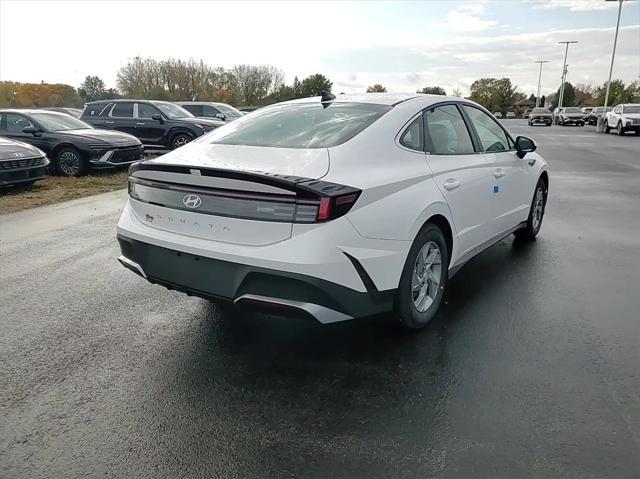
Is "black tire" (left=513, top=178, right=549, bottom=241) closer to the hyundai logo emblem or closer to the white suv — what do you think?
the hyundai logo emblem

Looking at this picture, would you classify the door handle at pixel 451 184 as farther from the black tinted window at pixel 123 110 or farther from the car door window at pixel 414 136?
the black tinted window at pixel 123 110

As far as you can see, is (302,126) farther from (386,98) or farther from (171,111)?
(171,111)

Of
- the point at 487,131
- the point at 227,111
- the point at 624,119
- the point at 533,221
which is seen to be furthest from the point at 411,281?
the point at 624,119

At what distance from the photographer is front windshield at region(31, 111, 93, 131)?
11.4 metres

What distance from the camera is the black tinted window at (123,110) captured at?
1488 cm

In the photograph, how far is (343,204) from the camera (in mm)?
2832

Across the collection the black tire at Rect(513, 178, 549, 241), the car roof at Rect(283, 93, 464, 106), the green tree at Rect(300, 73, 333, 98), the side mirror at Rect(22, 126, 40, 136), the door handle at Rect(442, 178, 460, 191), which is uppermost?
the green tree at Rect(300, 73, 333, 98)

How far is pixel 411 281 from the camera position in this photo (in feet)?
11.0

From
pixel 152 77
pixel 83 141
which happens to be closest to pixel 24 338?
pixel 83 141

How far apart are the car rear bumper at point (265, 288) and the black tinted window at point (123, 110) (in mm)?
13036

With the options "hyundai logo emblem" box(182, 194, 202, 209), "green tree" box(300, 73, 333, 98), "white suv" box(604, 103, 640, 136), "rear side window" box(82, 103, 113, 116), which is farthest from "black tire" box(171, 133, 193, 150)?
"green tree" box(300, 73, 333, 98)

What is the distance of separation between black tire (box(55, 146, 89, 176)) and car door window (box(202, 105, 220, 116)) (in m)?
8.92

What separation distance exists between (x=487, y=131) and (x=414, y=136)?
4.95 feet

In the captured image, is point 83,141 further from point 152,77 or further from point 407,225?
point 152,77
